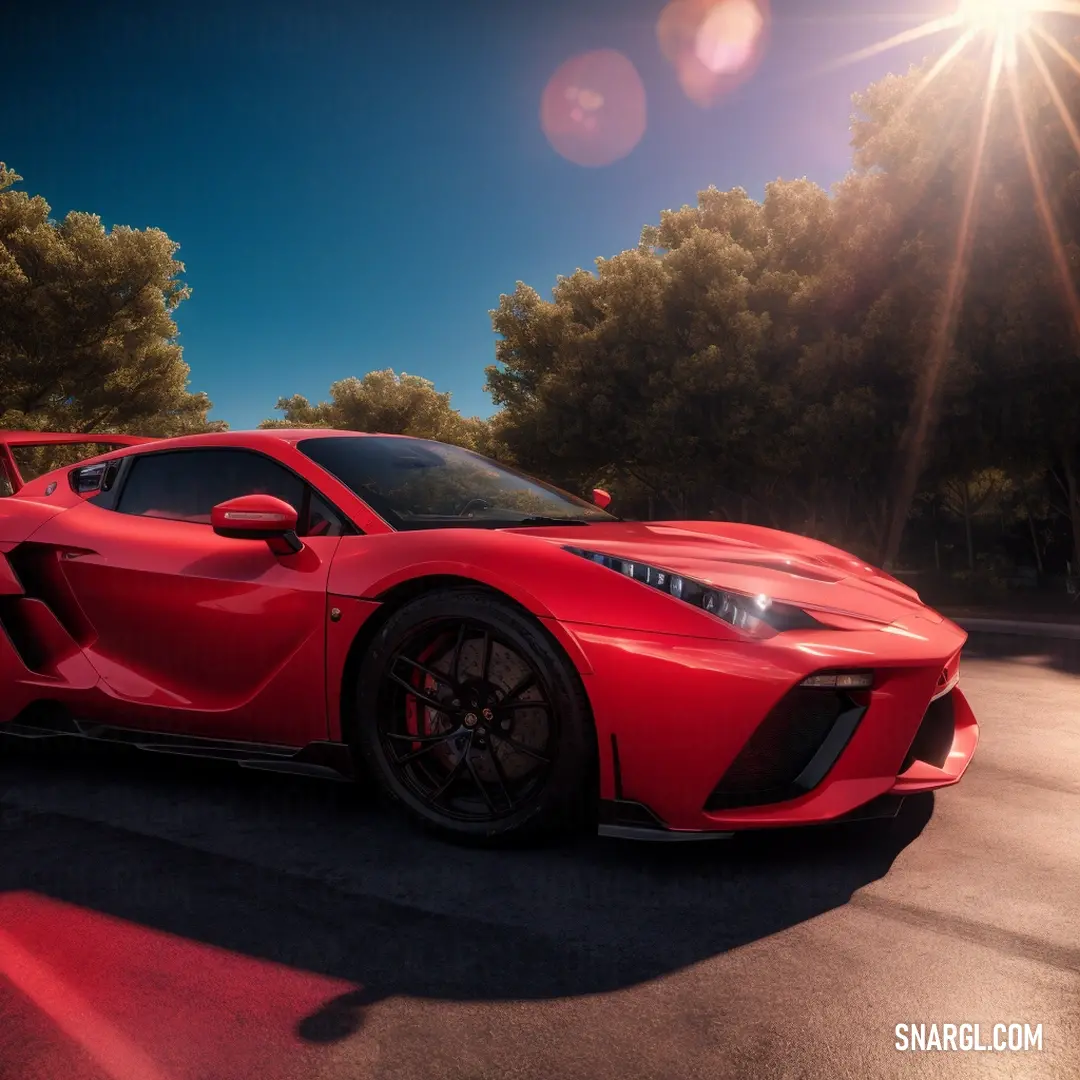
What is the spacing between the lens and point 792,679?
251 cm

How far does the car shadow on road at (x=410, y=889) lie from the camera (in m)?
2.20

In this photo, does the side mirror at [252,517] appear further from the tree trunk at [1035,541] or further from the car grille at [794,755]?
the tree trunk at [1035,541]

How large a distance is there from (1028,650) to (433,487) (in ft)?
20.6

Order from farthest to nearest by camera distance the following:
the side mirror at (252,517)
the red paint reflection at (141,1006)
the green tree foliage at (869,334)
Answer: the green tree foliage at (869,334) < the side mirror at (252,517) < the red paint reflection at (141,1006)

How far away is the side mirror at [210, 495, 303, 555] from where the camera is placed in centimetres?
307

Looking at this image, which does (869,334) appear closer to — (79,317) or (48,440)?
(48,440)

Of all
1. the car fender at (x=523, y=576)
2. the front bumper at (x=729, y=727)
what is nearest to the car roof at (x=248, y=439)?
the car fender at (x=523, y=576)

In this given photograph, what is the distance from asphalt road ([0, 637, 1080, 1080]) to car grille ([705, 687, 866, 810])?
0.84 feet

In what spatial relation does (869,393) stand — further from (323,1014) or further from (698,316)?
(323,1014)

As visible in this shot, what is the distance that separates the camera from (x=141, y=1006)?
79.6 inches

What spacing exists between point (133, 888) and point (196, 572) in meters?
1.07

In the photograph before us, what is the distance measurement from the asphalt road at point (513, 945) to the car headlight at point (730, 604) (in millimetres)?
680

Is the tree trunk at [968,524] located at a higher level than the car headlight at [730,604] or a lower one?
higher

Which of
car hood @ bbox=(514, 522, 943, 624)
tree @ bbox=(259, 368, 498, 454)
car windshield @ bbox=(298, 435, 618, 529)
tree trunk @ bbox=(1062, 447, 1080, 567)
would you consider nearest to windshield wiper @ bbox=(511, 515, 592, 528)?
car windshield @ bbox=(298, 435, 618, 529)
